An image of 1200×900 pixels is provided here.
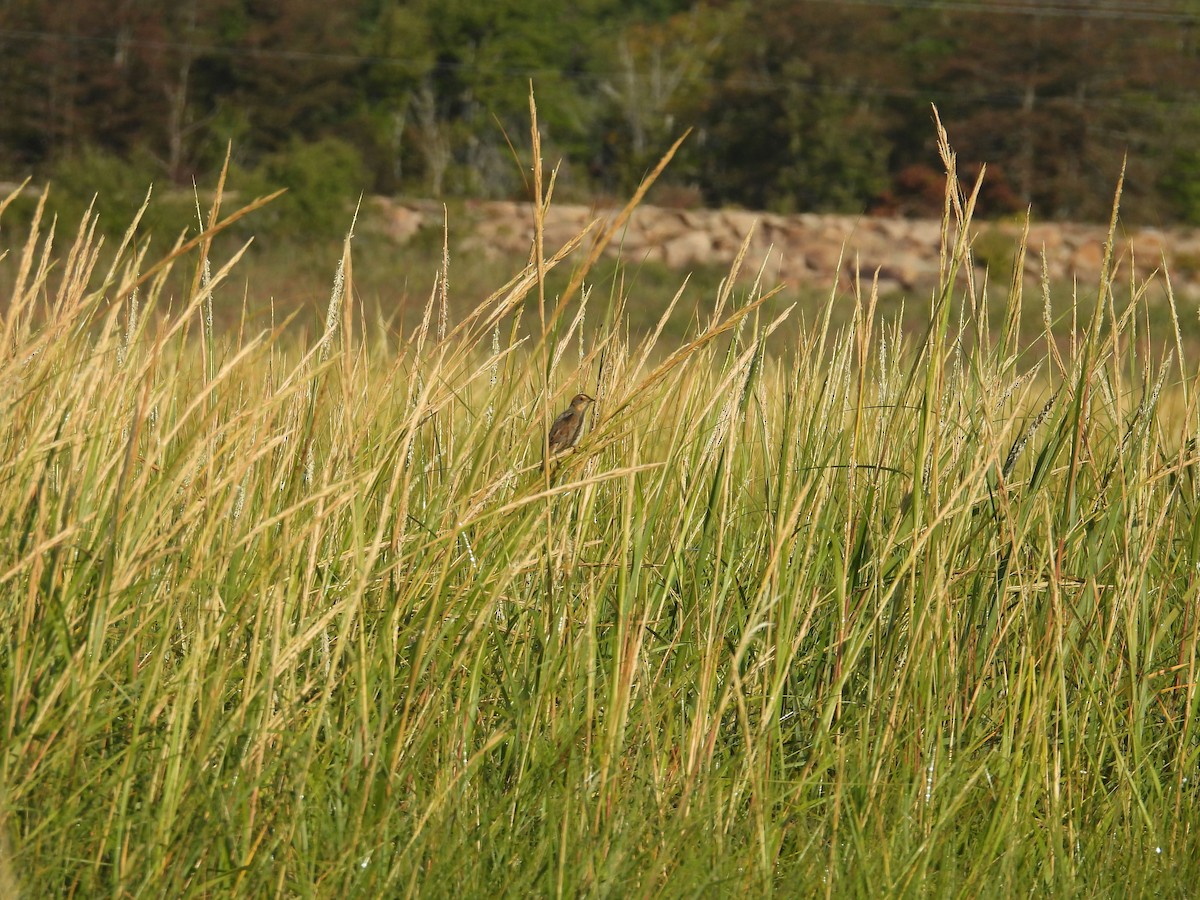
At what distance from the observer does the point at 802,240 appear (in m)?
19.0

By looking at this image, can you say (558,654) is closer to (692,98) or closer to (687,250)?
(687,250)

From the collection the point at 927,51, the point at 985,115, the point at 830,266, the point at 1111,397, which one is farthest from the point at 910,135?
the point at 1111,397

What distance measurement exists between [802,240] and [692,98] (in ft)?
35.3

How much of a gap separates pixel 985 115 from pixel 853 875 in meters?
24.3

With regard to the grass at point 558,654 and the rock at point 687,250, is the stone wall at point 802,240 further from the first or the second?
the grass at point 558,654

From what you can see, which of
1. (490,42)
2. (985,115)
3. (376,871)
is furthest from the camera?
(490,42)

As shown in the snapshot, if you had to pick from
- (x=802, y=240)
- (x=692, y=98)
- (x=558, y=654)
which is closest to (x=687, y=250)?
(x=802, y=240)

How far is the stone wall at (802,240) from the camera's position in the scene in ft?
58.4

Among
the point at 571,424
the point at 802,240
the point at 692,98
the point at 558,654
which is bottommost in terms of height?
the point at 802,240

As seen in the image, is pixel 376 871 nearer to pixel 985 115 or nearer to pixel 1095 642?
pixel 1095 642

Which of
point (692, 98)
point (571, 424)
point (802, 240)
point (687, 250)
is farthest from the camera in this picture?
point (692, 98)

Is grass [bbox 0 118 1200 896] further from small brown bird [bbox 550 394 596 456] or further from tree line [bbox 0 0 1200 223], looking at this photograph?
tree line [bbox 0 0 1200 223]

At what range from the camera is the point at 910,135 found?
25.1m

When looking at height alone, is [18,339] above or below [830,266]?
above
